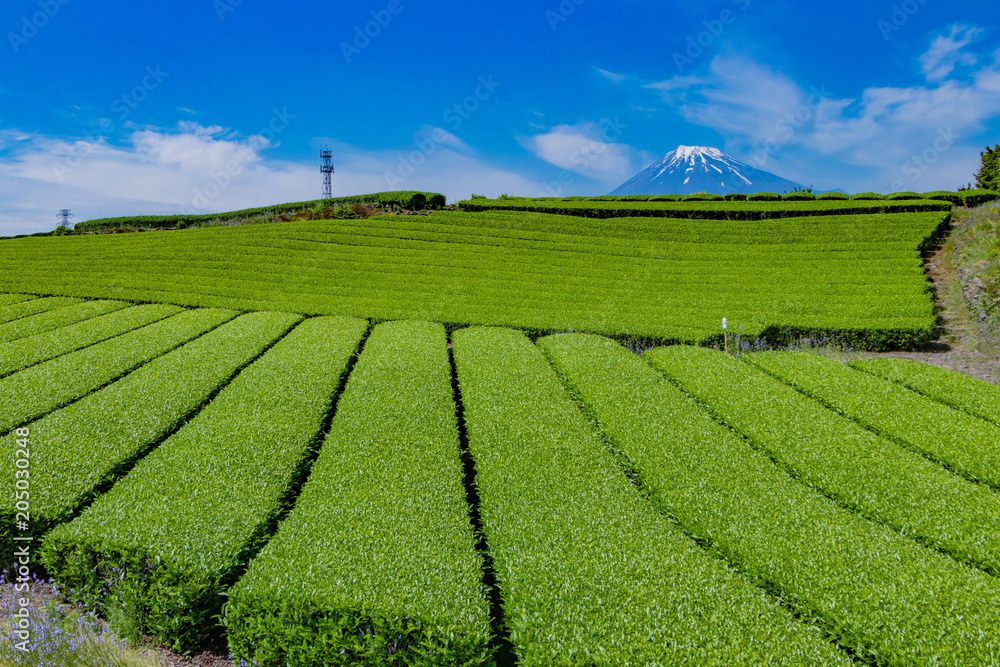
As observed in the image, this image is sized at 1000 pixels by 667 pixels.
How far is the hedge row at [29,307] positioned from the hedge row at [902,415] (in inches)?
999

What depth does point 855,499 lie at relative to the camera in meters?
7.60

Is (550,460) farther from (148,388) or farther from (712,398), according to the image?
(148,388)

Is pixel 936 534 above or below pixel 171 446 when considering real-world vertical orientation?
below

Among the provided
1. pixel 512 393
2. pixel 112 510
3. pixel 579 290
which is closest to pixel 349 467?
pixel 112 510

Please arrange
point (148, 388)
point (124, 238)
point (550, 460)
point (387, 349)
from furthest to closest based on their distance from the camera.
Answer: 1. point (124, 238)
2. point (387, 349)
3. point (148, 388)
4. point (550, 460)

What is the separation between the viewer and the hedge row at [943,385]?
11156 millimetres

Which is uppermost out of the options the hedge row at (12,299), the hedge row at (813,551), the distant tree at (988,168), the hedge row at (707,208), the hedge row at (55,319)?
the distant tree at (988,168)

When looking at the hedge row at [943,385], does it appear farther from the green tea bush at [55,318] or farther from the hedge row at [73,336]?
the green tea bush at [55,318]

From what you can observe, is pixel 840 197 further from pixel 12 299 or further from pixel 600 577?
pixel 12 299

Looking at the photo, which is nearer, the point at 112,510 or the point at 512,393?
the point at 112,510

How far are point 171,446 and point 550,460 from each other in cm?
680

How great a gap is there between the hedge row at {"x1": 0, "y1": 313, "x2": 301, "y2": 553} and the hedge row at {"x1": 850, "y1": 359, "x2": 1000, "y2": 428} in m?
17.3

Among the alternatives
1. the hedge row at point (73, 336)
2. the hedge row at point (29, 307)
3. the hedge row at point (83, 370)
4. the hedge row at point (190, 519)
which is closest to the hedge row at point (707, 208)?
the hedge row at point (73, 336)

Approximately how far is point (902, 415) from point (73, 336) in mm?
22642
